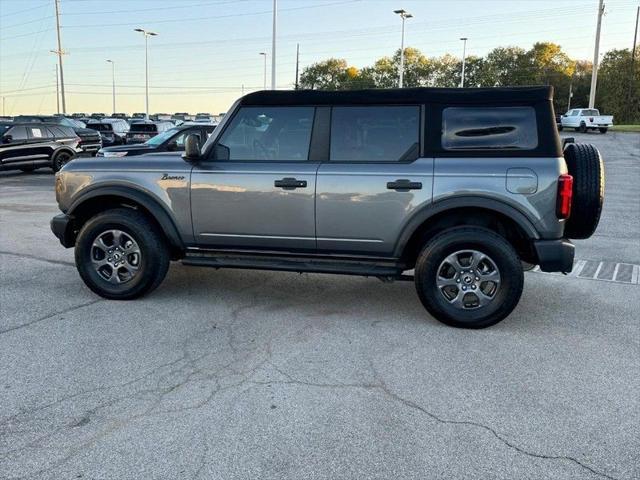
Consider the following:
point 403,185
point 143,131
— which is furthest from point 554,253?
point 143,131

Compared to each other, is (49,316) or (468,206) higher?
(468,206)

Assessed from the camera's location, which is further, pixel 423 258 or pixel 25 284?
pixel 25 284

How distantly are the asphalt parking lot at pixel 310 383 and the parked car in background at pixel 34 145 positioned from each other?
13.1 metres

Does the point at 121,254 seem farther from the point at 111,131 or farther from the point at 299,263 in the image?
the point at 111,131

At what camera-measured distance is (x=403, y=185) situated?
4.43 meters

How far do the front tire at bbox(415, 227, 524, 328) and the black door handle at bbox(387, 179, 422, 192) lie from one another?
1.45 ft

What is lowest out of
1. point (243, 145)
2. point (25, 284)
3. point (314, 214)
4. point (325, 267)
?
point (25, 284)

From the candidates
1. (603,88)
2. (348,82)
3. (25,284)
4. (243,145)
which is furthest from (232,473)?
(348,82)

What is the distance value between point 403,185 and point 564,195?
1.22 m

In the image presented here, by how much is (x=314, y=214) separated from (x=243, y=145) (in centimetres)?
93

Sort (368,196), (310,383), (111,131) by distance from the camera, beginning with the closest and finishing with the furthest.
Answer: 1. (310,383)
2. (368,196)
3. (111,131)

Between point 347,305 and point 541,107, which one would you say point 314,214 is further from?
point 541,107

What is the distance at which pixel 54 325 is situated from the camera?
4492 millimetres

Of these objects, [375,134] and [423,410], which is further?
[375,134]
